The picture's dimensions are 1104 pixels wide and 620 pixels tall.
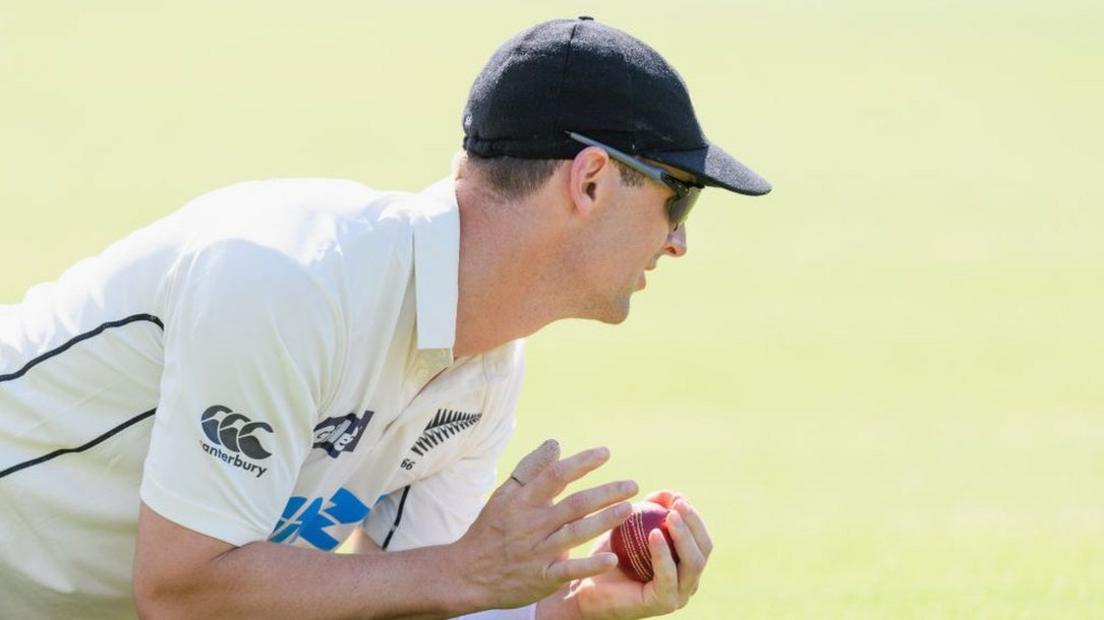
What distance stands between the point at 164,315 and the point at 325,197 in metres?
0.46

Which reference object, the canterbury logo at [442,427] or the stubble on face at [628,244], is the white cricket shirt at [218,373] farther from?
the stubble on face at [628,244]

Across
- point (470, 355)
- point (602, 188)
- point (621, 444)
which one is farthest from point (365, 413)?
point (621, 444)

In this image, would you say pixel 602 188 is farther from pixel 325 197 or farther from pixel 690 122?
pixel 325 197

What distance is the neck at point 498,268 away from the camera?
3887 millimetres

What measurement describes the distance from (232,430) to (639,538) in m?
1.16

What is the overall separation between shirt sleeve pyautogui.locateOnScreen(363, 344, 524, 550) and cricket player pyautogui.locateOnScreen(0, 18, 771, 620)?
0.48 meters

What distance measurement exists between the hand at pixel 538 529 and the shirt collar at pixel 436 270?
1.24ft

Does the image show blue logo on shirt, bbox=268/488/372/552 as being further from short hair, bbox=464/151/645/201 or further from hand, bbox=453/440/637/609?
short hair, bbox=464/151/645/201

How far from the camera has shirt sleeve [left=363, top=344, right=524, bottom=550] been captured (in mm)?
4586

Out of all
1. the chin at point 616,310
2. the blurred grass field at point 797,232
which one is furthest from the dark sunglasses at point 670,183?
the blurred grass field at point 797,232

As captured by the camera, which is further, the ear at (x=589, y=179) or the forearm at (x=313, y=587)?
the ear at (x=589, y=179)

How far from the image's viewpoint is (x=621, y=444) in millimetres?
9703

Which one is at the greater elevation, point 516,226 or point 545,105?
point 545,105

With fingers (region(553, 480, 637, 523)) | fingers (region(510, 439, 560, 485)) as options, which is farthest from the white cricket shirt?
fingers (region(553, 480, 637, 523))
